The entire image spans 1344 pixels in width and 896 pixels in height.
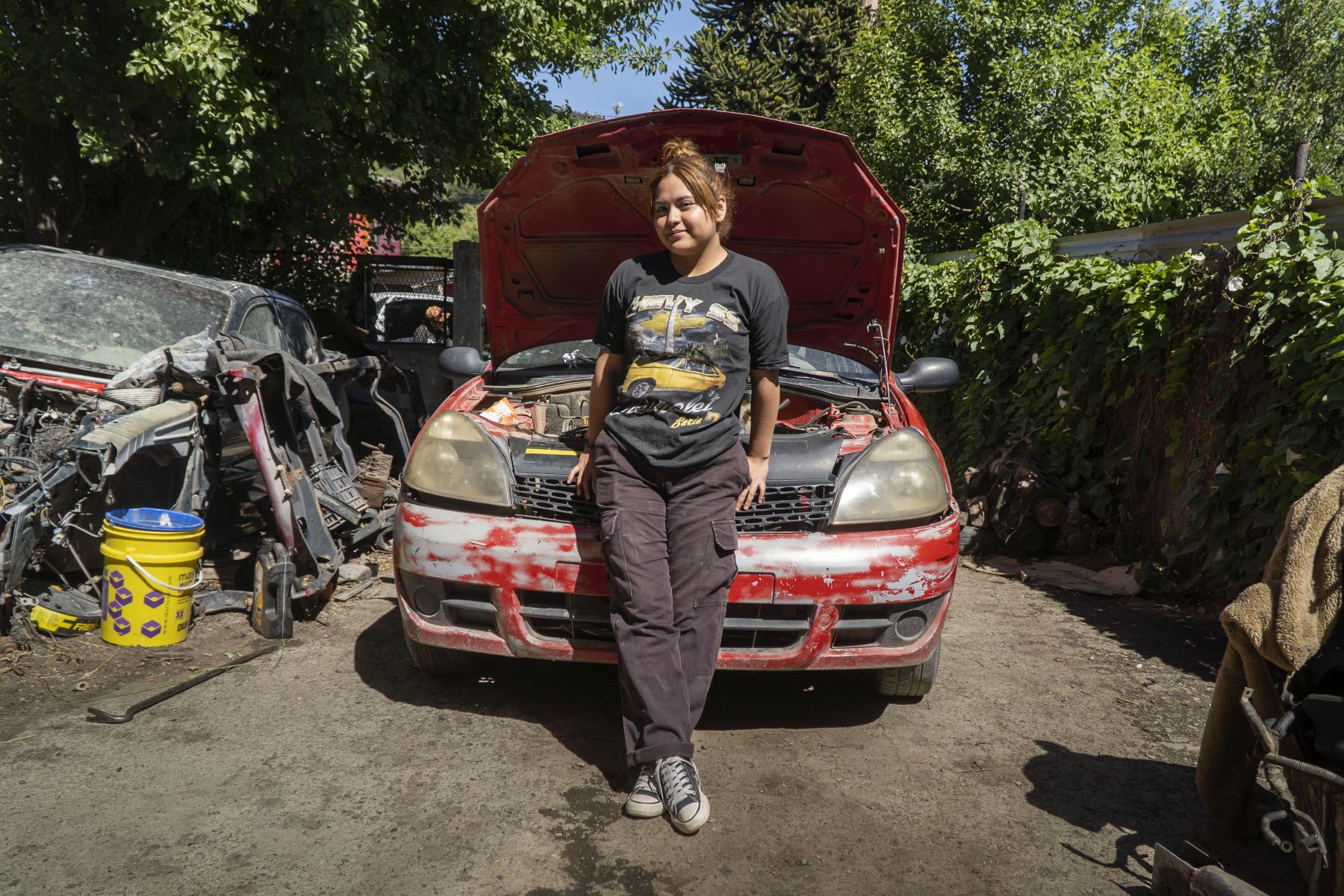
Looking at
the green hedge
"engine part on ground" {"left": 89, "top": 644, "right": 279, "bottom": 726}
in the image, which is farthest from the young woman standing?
the green hedge

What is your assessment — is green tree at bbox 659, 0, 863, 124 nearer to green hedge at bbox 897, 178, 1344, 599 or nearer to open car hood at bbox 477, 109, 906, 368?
green hedge at bbox 897, 178, 1344, 599

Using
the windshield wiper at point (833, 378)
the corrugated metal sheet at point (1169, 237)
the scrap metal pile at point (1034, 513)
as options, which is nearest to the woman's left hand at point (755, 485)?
the windshield wiper at point (833, 378)

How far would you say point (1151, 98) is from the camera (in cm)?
1526

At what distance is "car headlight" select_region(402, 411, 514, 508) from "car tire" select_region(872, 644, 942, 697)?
1505mm

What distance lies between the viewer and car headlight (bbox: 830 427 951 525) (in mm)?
3277

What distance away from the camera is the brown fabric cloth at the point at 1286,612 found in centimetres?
220

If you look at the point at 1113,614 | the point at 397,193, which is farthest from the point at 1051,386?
the point at 397,193

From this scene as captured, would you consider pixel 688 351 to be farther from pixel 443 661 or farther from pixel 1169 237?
pixel 1169 237

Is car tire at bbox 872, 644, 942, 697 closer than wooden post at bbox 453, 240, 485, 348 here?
Yes

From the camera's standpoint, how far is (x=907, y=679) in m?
3.57

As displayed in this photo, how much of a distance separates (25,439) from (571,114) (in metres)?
10.6

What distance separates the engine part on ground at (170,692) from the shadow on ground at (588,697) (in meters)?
0.40

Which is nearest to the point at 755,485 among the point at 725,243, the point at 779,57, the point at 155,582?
the point at 725,243

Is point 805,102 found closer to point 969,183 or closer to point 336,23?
point 969,183
